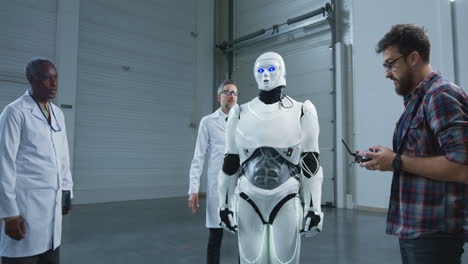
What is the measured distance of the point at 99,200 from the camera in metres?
9.48

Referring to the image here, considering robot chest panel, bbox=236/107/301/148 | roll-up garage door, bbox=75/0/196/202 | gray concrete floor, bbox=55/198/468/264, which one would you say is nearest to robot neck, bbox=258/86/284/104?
robot chest panel, bbox=236/107/301/148

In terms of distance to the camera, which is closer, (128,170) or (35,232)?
(35,232)

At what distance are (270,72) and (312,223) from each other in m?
1.02

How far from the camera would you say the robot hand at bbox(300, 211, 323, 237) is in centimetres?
209

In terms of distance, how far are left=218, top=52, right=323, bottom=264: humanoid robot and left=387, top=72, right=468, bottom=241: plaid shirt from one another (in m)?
0.69

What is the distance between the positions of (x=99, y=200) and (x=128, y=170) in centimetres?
120

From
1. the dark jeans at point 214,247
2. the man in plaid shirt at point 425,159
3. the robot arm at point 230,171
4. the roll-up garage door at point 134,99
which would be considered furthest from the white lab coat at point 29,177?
the roll-up garage door at point 134,99

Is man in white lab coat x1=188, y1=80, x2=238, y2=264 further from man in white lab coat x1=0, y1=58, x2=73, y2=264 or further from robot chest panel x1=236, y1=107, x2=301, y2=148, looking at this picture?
man in white lab coat x1=0, y1=58, x2=73, y2=264

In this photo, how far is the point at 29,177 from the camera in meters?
2.18

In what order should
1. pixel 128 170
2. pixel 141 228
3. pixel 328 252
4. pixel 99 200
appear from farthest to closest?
pixel 128 170
pixel 99 200
pixel 141 228
pixel 328 252

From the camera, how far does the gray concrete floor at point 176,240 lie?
4.18m

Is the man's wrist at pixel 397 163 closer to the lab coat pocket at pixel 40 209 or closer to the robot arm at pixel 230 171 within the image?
the robot arm at pixel 230 171

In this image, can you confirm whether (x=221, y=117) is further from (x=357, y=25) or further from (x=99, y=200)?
(x=99, y=200)

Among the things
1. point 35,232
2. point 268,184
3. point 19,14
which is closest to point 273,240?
point 268,184
